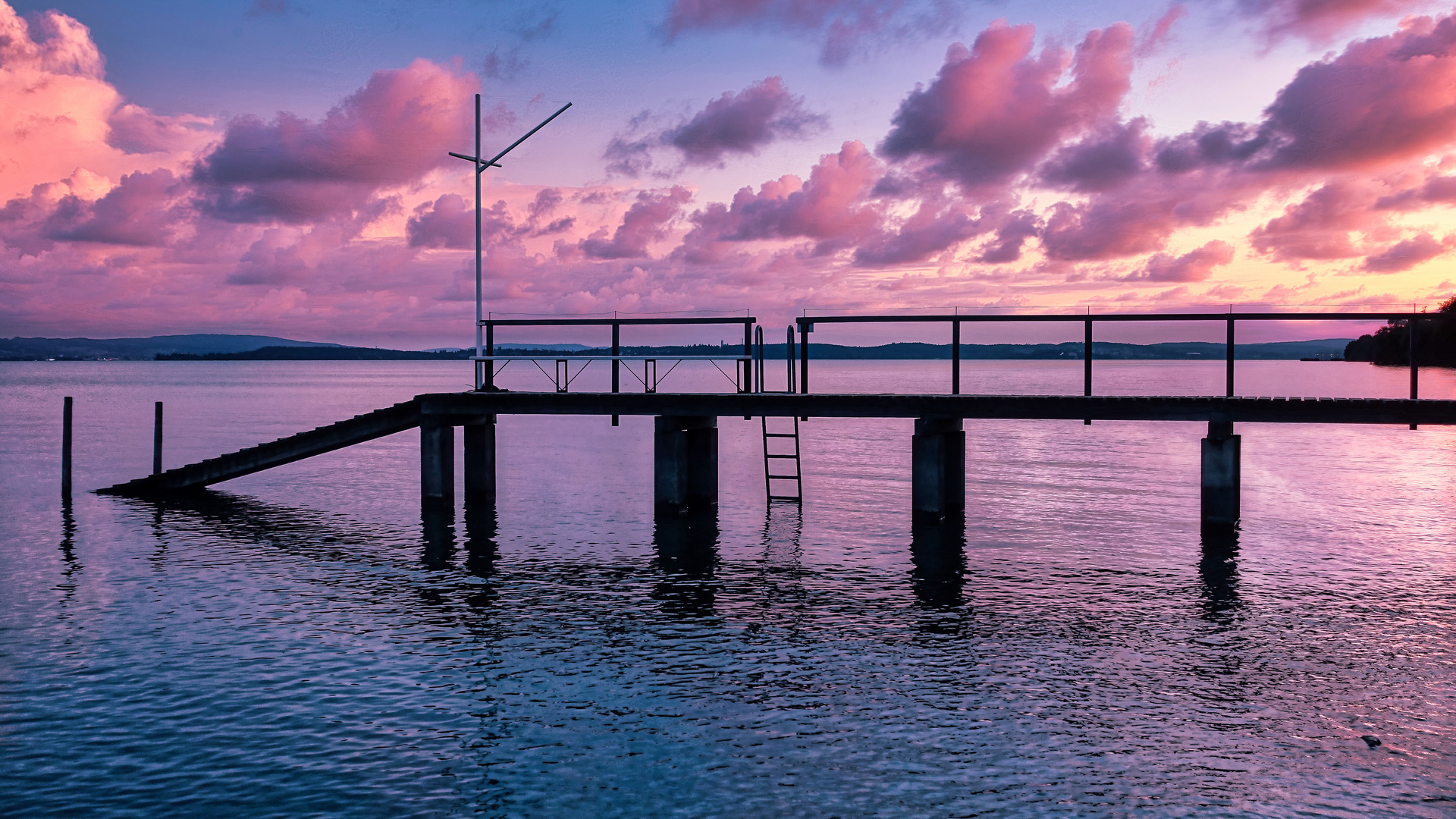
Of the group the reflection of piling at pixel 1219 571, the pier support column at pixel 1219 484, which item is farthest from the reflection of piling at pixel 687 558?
the pier support column at pixel 1219 484

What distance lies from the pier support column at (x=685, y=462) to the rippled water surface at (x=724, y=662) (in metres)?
0.79

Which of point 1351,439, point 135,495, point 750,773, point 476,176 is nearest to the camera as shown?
point 750,773

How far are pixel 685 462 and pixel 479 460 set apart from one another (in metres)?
5.73

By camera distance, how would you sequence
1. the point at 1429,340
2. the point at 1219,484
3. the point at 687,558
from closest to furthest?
1. the point at 687,558
2. the point at 1219,484
3. the point at 1429,340

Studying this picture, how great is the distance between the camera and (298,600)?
17109mm

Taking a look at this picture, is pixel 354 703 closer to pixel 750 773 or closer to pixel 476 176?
pixel 750 773

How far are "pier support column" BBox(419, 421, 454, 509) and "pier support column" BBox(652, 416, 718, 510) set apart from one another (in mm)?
5304

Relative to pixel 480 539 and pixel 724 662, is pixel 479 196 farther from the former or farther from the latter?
pixel 724 662

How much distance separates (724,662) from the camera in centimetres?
1344

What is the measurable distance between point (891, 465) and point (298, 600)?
2856 cm

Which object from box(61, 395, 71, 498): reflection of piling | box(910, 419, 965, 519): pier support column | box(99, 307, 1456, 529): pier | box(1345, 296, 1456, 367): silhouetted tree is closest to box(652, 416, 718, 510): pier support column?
box(99, 307, 1456, 529): pier

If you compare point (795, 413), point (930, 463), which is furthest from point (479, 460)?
point (930, 463)

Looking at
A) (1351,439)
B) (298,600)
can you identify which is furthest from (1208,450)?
(1351,439)

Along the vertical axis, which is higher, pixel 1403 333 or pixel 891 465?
pixel 1403 333
